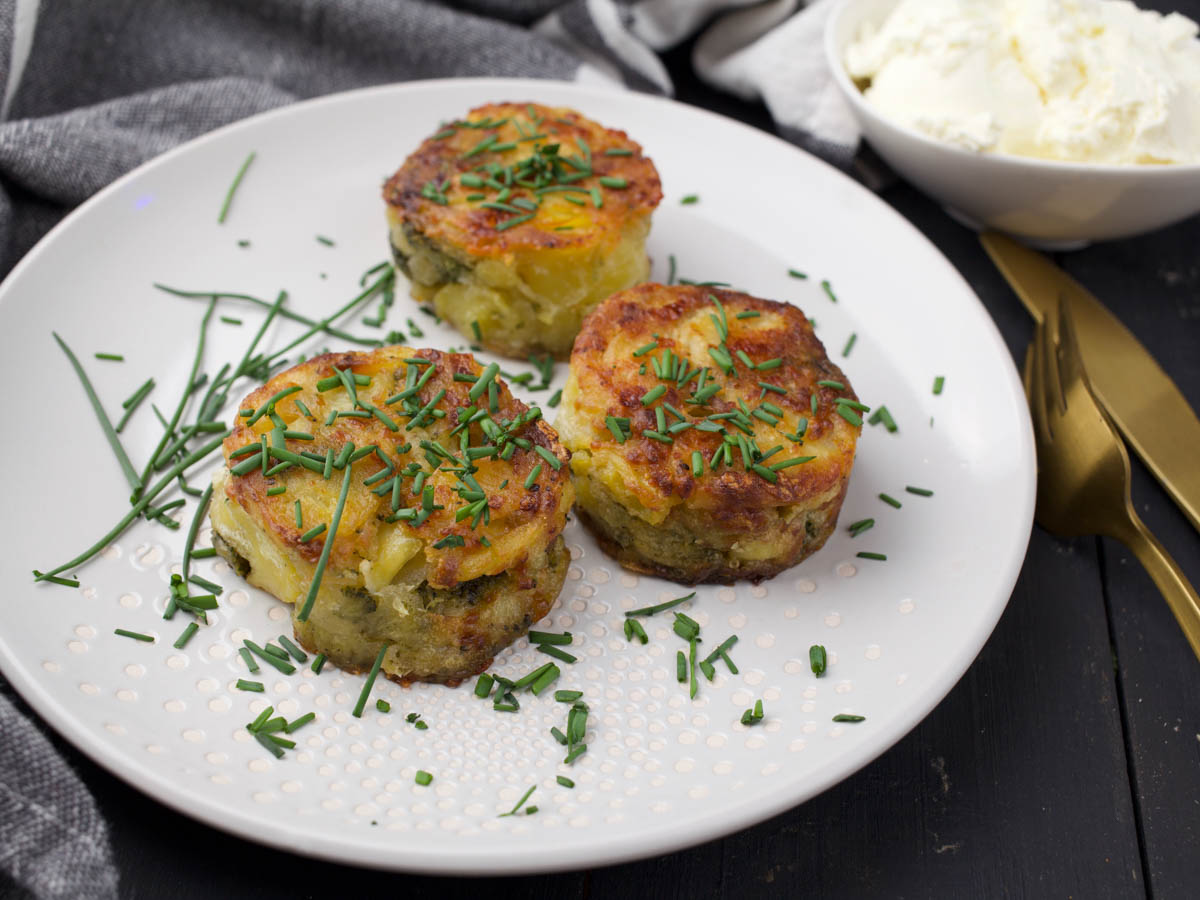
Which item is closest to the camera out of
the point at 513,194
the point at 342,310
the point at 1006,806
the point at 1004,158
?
the point at 1006,806

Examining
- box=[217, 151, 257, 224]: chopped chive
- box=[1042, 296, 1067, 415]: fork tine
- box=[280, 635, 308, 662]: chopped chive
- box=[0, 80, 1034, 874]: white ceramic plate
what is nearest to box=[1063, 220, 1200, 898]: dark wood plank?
box=[1042, 296, 1067, 415]: fork tine

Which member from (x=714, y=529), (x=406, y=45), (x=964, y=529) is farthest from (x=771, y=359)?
(x=406, y=45)

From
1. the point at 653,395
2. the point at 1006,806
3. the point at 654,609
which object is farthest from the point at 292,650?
the point at 1006,806

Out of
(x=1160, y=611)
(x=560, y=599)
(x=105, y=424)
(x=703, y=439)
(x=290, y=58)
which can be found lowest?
(x=1160, y=611)

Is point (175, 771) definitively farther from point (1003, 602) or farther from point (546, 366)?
point (1003, 602)

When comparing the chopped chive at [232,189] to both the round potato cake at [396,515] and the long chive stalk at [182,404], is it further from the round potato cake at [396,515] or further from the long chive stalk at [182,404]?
the round potato cake at [396,515]

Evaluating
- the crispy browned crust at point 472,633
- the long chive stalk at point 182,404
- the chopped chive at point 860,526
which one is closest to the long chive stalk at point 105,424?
the long chive stalk at point 182,404

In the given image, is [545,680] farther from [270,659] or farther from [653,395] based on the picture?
[653,395]
